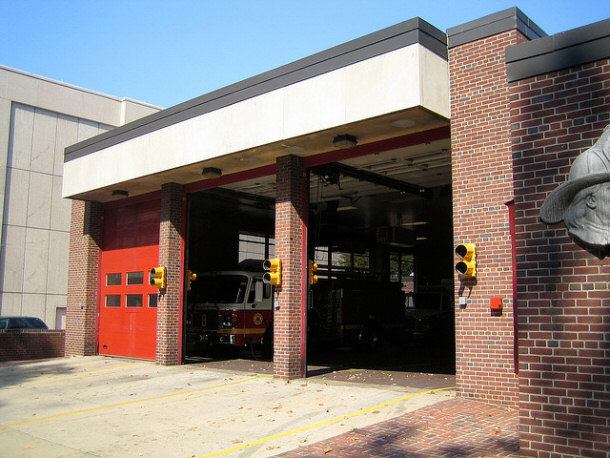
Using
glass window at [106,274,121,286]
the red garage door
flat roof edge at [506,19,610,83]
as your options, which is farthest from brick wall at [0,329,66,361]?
flat roof edge at [506,19,610,83]

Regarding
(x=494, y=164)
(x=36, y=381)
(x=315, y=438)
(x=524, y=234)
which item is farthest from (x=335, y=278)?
(x=524, y=234)

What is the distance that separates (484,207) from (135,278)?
465 inches

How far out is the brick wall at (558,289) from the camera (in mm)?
5426

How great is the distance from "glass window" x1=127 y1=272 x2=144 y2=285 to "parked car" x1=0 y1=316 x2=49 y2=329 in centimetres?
531

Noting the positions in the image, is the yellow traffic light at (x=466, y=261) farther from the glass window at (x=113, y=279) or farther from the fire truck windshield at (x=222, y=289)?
the glass window at (x=113, y=279)

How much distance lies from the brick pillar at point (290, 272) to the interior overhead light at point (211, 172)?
6.83 ft

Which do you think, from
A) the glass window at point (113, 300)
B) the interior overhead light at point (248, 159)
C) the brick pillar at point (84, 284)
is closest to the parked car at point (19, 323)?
the brick pillar at point (84, 284)

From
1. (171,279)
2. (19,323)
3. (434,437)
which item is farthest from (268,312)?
(434,437)

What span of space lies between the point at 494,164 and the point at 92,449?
751 cm

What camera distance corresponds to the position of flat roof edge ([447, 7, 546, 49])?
972 cm

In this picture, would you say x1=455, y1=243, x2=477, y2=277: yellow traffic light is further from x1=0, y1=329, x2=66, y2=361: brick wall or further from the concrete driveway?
x1=0, y1=329, x2=66, y2=361: brick wall

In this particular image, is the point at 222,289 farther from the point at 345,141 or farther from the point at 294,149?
the point at 345,141

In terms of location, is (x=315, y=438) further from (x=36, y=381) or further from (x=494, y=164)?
(x=36, y=381)

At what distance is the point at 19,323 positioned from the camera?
20531mm
